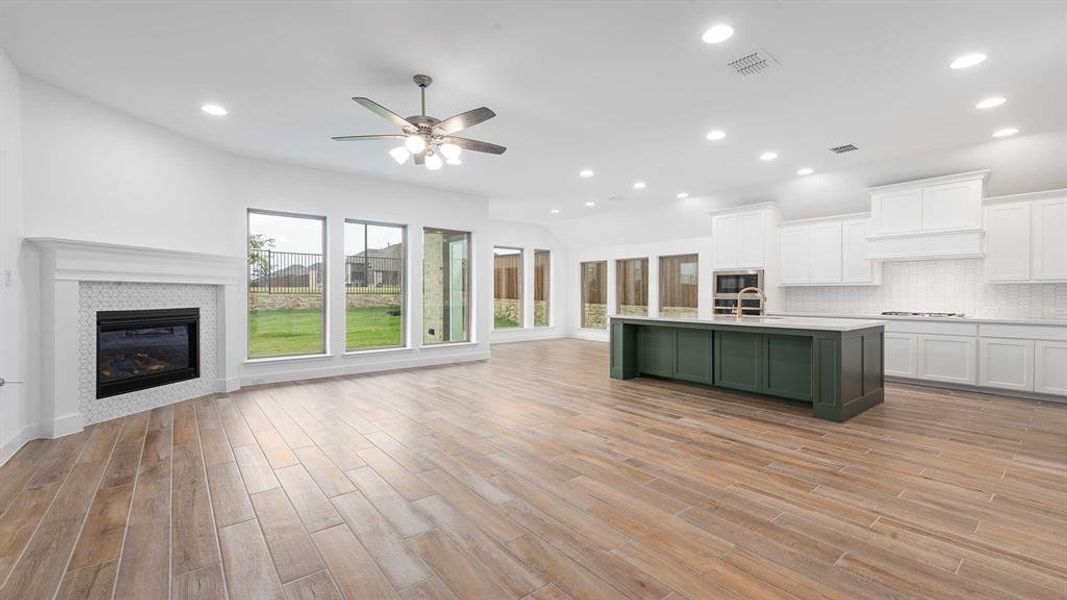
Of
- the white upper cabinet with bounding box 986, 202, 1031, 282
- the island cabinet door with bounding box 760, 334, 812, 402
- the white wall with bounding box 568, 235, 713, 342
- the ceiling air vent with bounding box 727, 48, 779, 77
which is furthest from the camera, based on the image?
the white wall with bounding box 568, 235, 713, 342

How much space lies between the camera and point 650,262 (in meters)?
10.6

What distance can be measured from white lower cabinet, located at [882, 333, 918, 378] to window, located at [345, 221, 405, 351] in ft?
23.3

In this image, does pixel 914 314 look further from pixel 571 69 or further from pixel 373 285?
pixel 373 285

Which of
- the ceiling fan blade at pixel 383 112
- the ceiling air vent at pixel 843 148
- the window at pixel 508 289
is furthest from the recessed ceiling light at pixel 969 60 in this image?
the window at pixel 508 289

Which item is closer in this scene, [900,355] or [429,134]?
[429,134]

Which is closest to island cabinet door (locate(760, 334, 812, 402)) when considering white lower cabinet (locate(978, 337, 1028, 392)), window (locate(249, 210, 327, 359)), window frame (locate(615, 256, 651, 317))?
white lower cabinet (locate(978, 337, 1028, 392))

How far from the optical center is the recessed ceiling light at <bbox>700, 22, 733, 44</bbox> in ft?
9.98

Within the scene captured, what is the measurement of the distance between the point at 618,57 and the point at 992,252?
566 centimetres

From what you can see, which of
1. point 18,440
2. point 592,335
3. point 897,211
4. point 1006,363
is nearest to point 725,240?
point 897,211

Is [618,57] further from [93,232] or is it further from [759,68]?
[93,232]

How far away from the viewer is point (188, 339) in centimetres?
527

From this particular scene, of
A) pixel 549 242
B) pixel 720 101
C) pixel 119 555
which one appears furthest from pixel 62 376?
pixel 549 242

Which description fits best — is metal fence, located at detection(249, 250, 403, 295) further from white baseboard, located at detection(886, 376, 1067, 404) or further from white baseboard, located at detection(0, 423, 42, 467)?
white baseboard, located at detection(886, 376, 1067, 404)

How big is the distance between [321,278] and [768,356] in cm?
594
